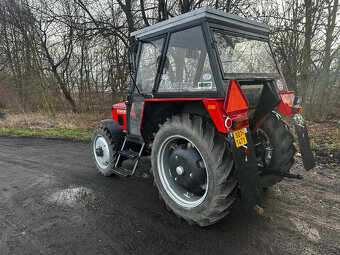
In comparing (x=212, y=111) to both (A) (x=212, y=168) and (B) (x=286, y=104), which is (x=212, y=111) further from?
(B) (x=286, y=104)

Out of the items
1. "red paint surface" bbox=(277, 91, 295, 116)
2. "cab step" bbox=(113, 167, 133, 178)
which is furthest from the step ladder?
"red paint surface" bbox=(277, 91, 295, 116)

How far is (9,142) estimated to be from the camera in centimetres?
813

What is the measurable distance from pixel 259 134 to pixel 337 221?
1304mm

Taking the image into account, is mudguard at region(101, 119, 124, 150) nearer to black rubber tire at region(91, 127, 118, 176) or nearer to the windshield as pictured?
black rubber tire at region(91, 127, 118, 176)

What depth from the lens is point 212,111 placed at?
235 centimetres

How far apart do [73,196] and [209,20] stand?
10.3 ft

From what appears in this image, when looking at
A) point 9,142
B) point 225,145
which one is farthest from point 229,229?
point 9,142

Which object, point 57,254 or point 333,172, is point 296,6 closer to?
point 333,172

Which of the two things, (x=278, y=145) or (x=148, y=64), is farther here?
(x=148, y=64)

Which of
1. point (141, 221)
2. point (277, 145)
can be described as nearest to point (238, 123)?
point (277, 145)

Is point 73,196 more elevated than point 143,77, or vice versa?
point 143,77

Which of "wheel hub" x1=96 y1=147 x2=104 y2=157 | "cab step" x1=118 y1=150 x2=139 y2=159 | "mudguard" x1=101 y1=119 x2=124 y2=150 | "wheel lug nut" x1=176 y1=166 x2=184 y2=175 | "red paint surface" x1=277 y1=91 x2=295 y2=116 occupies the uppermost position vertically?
"red paint surface" x1=277 y1=91 x2=295 y2=116

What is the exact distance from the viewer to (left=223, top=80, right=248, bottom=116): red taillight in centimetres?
224

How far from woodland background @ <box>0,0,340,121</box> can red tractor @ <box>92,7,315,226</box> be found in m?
2.18
